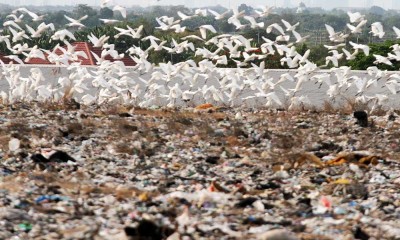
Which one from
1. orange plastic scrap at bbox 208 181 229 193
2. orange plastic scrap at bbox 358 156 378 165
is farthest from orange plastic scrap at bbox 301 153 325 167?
orange plastic scrap at bbox 208 181 229 193

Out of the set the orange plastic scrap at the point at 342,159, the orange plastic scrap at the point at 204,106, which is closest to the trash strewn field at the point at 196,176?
the orange plastic scrap at the point at 342,159

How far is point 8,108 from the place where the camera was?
12516 mm

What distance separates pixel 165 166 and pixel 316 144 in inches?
85.8

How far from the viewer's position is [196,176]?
7.57 meters

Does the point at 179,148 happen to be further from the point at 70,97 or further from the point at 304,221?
the point at 70,97

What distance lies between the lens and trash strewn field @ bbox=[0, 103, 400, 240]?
5.42m

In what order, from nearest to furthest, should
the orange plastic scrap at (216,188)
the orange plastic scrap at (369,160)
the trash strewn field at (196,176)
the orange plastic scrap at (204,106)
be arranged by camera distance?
the trash strewn field at (196,176)
the orange plastic scrap at (216,188)
the orange plastic scrap at (369,160)
the orange plastic scrap at (204,106)

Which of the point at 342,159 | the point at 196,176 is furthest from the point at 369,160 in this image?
the point at 196,176

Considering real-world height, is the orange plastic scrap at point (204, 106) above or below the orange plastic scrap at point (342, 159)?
below

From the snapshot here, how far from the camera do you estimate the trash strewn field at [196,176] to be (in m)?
5.42

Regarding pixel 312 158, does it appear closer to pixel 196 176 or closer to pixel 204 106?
pixel 196 176


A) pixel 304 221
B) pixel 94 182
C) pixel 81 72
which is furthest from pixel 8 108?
pixel 304 221

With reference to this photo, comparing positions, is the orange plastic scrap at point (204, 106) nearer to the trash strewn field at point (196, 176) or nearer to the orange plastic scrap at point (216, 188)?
the trash strewn field at point (196, 176)

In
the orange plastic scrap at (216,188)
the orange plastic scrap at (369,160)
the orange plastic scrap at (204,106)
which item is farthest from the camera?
the orange plastic scrap at (204,106)
